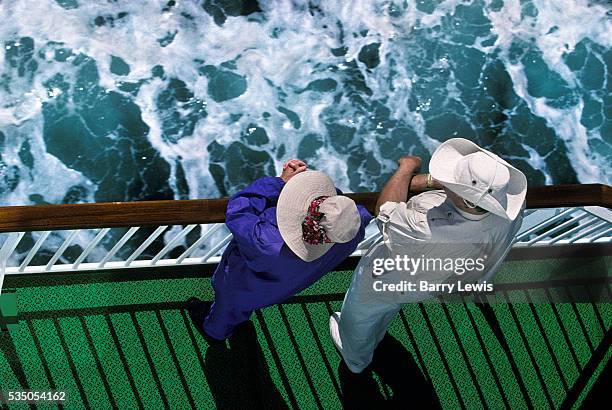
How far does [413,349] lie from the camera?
133 inches

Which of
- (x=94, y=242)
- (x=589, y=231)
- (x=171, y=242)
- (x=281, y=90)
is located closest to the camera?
(x=94, y=242)

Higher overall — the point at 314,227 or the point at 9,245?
the point at 314,227

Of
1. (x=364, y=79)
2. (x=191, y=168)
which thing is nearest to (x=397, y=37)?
(x=364, y=79)

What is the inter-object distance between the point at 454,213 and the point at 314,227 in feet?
1.76

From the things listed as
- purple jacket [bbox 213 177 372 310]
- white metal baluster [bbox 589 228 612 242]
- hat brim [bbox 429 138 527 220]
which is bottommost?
white metal baluster [bbox 589 228 612 242]

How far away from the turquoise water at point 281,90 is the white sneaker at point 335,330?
7.64ft

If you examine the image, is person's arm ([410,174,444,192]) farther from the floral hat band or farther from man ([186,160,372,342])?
the floral hat band

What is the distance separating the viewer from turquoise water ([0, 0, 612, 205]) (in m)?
5.33

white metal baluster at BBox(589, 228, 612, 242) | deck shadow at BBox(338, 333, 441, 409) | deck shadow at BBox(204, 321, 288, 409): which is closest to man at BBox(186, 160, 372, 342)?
deck shadow at BBox(204, 321, 288, 409)

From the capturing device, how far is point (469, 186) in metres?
2.11

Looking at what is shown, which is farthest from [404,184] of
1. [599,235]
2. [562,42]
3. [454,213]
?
[562,42]

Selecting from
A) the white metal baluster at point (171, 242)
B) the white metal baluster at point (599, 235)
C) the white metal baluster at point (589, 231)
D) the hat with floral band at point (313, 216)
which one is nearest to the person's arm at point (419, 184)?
the hat with floral band at point (313, 216)

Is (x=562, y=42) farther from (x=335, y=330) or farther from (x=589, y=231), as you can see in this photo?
(x=335, y=330)

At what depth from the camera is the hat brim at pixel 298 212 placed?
215cm
